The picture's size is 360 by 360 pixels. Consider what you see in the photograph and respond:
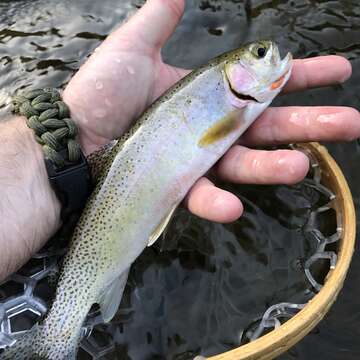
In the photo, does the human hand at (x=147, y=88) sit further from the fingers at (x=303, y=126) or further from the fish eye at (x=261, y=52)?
the fish eye at (x=261, y=52)

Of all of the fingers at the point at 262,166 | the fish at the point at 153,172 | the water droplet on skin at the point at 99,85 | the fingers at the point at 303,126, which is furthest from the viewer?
the water droplet on skin at the point at 99,85

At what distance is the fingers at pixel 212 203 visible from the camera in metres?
2.18

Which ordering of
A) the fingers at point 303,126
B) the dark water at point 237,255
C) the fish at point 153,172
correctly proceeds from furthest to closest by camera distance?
the dark water at point 237,255
the fish at point 153,172
the fingers at point 303,126

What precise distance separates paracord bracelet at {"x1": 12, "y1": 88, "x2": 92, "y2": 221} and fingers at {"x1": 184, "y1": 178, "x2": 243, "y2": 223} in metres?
0.53

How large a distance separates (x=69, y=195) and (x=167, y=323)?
2.64ft

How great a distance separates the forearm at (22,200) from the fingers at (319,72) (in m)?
1.39

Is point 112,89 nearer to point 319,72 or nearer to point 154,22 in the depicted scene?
point 154,22

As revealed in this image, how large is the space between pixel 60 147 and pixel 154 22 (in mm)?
846

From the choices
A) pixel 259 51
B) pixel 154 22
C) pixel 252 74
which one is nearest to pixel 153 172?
pixel 252 74

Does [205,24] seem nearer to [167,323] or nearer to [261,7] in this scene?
[261,7]

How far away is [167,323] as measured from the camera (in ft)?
8.69

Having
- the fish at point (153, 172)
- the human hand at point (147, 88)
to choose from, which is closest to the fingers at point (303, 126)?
the human hand at point (147, 88)

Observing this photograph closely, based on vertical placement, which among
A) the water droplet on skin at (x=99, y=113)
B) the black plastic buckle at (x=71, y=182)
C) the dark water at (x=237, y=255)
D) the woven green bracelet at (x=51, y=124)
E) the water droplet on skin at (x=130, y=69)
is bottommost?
the dark water at (x=237, y=255)

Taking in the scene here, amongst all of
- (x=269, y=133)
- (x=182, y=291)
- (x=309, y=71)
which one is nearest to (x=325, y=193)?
(x=269, y=133)
